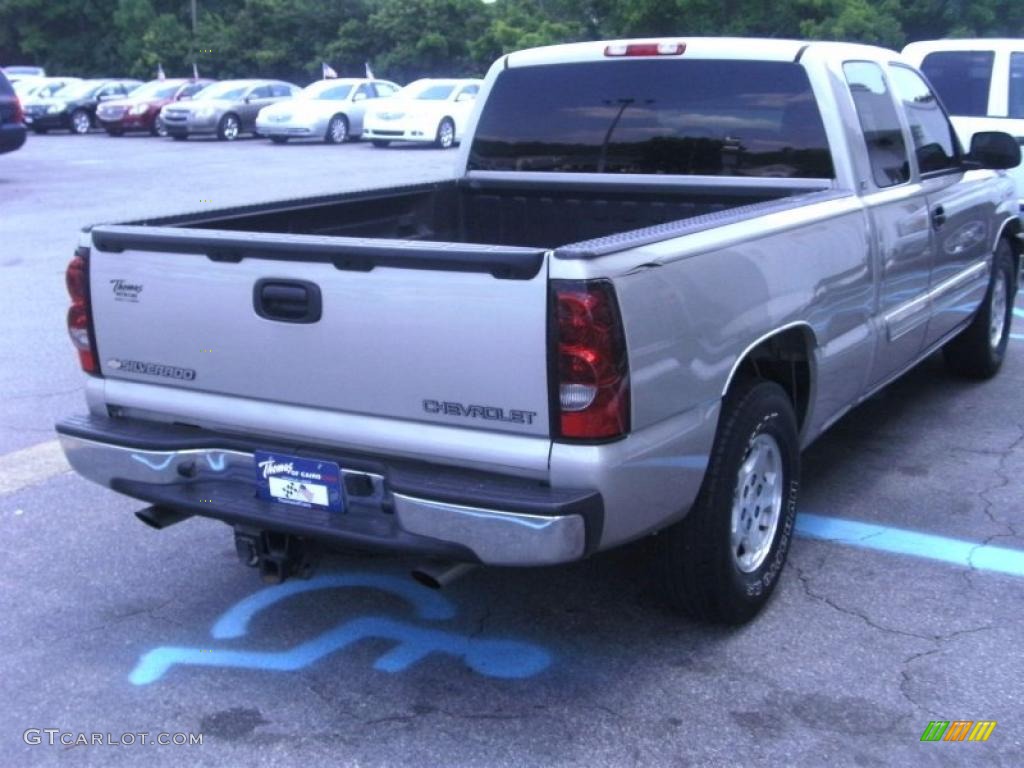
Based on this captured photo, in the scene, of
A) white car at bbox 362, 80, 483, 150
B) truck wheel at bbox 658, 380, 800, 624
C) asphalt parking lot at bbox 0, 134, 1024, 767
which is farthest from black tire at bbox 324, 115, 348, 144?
truck wheel at bbox 658, 380, 800, 624

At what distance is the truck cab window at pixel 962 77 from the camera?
10.7 m

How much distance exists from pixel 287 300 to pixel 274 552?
836 mm

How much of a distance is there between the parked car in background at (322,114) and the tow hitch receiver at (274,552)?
88.1 ft

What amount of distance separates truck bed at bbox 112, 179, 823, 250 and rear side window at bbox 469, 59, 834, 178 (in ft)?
0.34

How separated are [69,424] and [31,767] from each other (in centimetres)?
117

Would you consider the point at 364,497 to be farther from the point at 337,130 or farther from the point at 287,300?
the point at 337,130

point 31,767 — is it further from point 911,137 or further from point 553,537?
point 911,137

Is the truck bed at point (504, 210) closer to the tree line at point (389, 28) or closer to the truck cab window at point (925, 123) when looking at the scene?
the truck cab window at point (925, 123)

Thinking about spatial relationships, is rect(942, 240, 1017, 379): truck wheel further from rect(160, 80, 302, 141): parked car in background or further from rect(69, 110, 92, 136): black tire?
rect(69, 110, 92, 136): black tire

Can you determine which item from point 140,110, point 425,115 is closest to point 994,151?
point 425,115

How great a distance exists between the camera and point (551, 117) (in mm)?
5621

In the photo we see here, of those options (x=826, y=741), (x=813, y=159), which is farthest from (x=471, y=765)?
(x=813, y=159)

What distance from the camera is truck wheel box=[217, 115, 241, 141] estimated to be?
31078mm

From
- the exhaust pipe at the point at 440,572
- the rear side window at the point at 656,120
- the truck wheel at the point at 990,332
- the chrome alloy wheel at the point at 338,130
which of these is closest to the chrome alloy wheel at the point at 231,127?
the chrome alloy wheel at the point at 338,130
